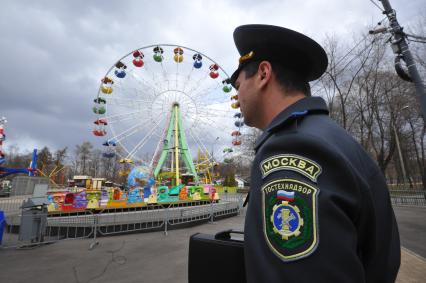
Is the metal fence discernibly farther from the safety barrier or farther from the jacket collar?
the safety barrier

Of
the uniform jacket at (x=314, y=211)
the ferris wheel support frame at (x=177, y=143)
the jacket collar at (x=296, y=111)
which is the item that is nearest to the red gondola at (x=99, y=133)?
the ferris wheel support frame at (x=177, y=143)

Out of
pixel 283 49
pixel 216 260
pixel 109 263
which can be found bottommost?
pixel 109 263

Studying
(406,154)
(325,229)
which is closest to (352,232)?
(325,229)

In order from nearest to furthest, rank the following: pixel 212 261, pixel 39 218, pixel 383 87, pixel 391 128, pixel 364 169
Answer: pixel 364 169, pixel 212 261, pixel 39 218, pixel 383 87, pixel 391 128

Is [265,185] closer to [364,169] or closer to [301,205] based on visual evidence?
[301,205]

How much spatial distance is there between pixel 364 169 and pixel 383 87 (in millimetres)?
23945

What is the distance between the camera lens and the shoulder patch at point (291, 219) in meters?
0.77

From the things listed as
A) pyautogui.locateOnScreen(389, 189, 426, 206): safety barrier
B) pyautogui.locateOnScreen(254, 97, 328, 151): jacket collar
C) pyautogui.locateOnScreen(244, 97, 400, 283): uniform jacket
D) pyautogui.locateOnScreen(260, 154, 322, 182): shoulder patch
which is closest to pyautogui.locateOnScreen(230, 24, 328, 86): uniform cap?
pyautogui.locateOnScreen(254, 97, 328, 151): jacket collar

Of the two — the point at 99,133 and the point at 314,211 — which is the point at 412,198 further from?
the point at 99,133

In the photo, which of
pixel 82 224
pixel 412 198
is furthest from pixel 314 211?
pixel 412 198

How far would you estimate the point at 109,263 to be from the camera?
661 centimetres

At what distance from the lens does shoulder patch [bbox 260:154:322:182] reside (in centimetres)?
85

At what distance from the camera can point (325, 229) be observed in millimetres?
766

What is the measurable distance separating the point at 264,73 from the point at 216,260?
938mm
